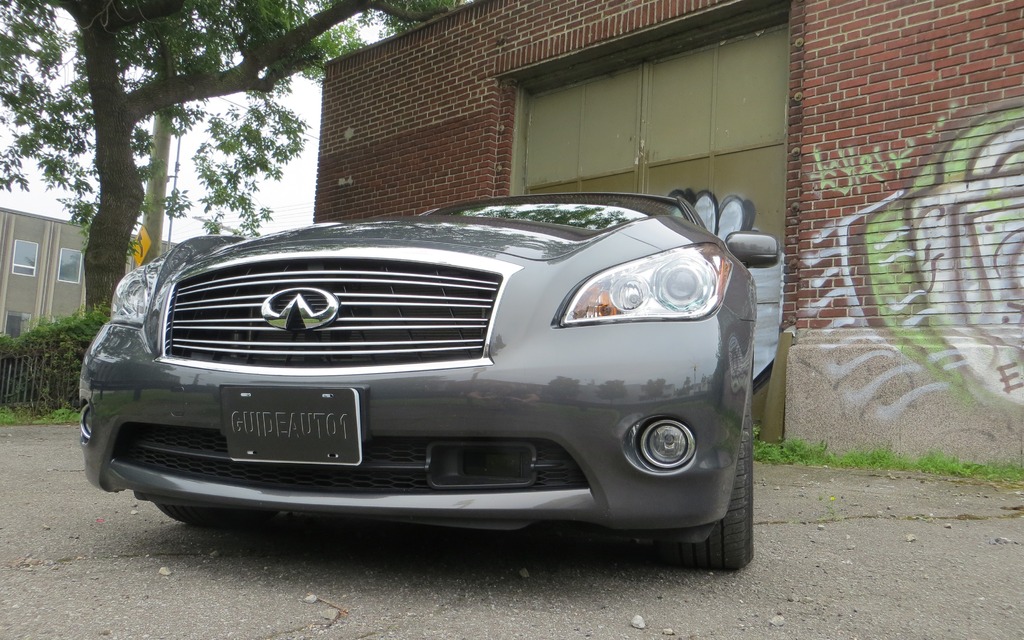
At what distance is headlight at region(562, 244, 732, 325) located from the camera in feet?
6.64

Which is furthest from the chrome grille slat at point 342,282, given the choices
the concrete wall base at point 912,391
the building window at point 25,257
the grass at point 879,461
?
the building window at point 25,257

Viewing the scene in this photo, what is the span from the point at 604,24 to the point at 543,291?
6109mm

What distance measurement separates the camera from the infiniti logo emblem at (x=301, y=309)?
2.10 meters

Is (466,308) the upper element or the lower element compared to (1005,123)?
lower

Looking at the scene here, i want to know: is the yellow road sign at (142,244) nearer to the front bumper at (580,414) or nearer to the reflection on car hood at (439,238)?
the reflection on car hood at (439,238)

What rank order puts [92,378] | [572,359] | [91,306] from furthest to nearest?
[91,306] → [92,378] → [572,359]

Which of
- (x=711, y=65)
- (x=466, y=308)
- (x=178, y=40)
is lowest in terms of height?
(x=466, y=308)

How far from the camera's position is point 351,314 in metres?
2.11

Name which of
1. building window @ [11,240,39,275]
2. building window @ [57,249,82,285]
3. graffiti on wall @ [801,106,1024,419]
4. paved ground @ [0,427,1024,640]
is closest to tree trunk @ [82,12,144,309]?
paved ground @ [0,427,1024,640]

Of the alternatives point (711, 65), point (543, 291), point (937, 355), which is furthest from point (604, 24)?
point (543, 291)

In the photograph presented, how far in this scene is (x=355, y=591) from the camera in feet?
6.82

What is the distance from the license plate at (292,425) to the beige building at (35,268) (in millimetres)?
42723

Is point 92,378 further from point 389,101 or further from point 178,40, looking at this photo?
point 178,40

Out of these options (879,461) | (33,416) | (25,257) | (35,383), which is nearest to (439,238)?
(879,461)
